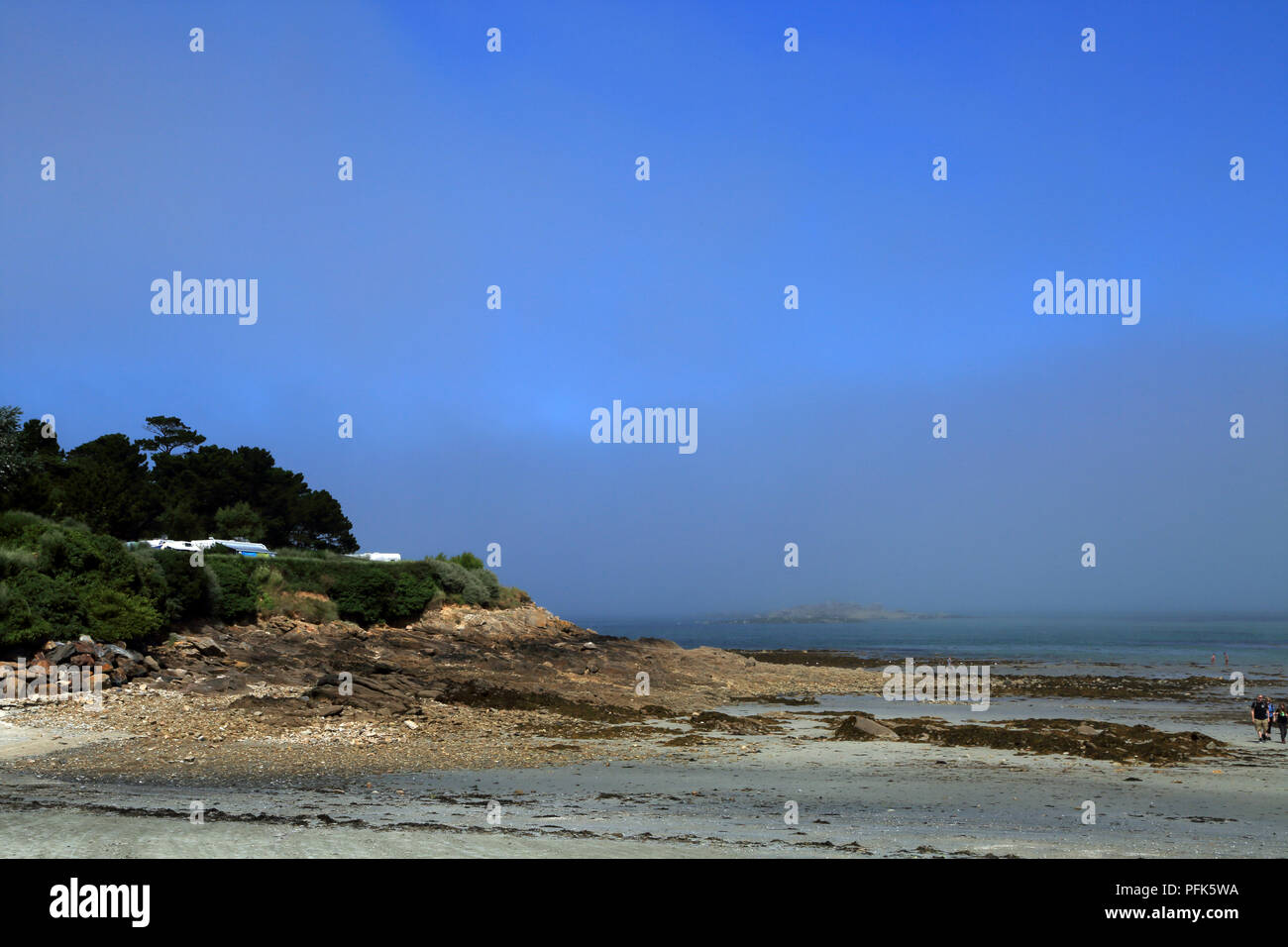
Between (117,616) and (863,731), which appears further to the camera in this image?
(117,616)

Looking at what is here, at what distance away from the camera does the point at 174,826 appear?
11297 millimetres

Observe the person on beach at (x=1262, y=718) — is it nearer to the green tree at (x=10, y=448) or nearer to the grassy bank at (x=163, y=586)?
the grassy bank at (x=163, y=586)

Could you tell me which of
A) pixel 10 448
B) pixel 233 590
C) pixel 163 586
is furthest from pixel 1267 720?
pixel 10 448

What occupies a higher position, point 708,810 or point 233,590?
point 233,590

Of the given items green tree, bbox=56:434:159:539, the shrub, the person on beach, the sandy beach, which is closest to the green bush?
the sandy beach

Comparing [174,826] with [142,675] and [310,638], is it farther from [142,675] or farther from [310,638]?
[310,638]

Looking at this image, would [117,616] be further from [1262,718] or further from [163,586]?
[1262,718]

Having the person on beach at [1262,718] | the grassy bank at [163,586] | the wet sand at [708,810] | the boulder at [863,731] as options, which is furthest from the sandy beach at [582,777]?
the grassy bank at [163,586]

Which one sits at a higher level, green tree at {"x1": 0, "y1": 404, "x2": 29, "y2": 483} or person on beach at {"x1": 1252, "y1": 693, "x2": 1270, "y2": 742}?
green tree at {"x1": 0, "y1": 404, "x2": 29, "y2": 483}

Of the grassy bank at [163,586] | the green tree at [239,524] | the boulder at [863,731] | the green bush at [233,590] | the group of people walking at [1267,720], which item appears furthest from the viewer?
the green tree at [239,524]

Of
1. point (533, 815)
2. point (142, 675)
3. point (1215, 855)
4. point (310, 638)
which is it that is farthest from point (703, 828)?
point (310, 638)

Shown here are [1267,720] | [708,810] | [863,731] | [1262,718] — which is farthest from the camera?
[1262,718]

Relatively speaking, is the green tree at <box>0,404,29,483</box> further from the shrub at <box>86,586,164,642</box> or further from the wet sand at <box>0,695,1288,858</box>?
the wet sand at <box>0,695,1288,858</box>
